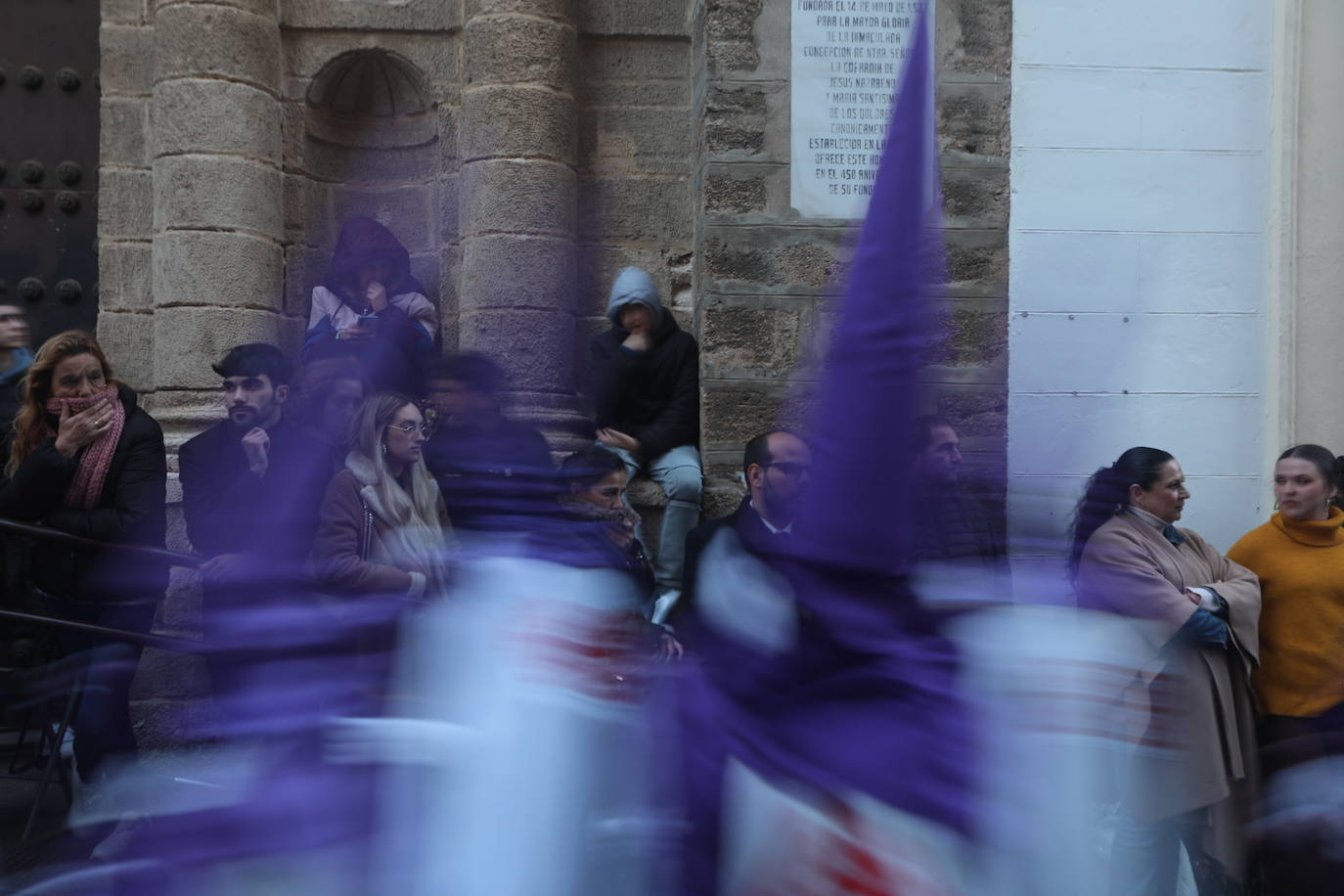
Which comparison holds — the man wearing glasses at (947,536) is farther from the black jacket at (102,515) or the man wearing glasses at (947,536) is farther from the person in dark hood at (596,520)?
the black jacket at (102,515)

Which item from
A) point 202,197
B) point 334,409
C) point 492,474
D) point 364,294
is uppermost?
point 202,197

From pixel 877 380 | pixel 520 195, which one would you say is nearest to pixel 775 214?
pixel 520 195

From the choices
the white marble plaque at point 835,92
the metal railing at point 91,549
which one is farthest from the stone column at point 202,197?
the white marble plaque at point 835,92

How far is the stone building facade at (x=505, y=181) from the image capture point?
5.98 m

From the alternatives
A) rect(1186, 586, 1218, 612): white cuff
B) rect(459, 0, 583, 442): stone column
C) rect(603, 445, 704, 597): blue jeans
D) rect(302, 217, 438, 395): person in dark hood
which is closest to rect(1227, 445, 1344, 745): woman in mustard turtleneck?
rect(1186, 586, 1218, 612): white cuff

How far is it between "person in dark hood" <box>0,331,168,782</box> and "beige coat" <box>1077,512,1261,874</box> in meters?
2.96

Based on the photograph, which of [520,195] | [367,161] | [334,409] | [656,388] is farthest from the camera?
[367,161]

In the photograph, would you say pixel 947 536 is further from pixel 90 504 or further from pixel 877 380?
pixel 90 504

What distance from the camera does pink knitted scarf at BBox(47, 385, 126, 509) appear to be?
15.1 feet

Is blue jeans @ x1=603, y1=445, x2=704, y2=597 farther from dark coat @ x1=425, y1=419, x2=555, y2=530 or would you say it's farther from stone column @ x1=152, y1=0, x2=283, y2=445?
dark coat @ x1=425, y1=419, x2=555, y2=530

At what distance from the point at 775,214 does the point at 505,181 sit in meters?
1.30

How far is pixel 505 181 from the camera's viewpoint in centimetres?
651

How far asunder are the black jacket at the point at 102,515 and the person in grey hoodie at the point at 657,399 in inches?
65.5

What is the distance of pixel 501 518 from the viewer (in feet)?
7.37
